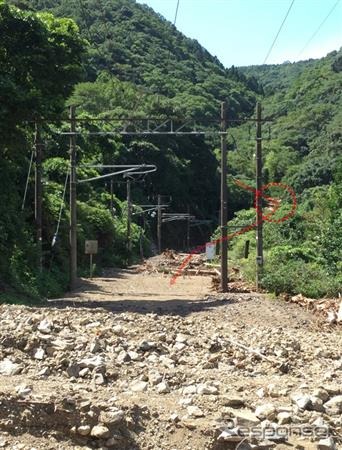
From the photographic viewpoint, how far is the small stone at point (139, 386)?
8092mm

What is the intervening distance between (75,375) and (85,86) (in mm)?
89824

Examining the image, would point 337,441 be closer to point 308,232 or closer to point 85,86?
point 308,232

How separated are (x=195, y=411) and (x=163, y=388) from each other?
932 millimetres

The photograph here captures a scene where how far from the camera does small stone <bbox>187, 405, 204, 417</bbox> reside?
7.24 m

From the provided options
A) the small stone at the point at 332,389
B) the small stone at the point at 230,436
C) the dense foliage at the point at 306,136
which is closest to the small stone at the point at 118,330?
the small stone at the point at 332,389

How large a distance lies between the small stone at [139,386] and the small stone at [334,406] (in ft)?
6.90

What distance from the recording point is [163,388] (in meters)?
8.16

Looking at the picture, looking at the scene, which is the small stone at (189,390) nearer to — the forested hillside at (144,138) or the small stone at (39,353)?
the small stone at (39,353)

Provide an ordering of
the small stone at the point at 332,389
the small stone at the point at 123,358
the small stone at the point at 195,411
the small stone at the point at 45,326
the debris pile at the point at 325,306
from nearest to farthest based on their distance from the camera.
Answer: the small stone at the point at 195,411
the small stone at the point at 332,389
the small stone at the point at 123,358
the small stone at the point at 45,326
the debris pile at the point at 325,306

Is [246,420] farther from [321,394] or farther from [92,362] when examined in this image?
[92,362]

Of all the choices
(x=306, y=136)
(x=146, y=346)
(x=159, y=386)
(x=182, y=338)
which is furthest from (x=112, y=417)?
(x=306, y=136)

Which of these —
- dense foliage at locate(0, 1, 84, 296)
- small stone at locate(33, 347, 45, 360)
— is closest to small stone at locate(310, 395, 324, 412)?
small stone at locate(33, 347, 45, 360)

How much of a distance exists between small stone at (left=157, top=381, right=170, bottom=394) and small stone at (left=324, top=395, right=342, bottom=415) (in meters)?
1.84

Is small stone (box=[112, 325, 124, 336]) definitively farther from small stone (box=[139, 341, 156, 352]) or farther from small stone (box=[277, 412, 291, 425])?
small stone (box=[277, 412, 291, 425])
